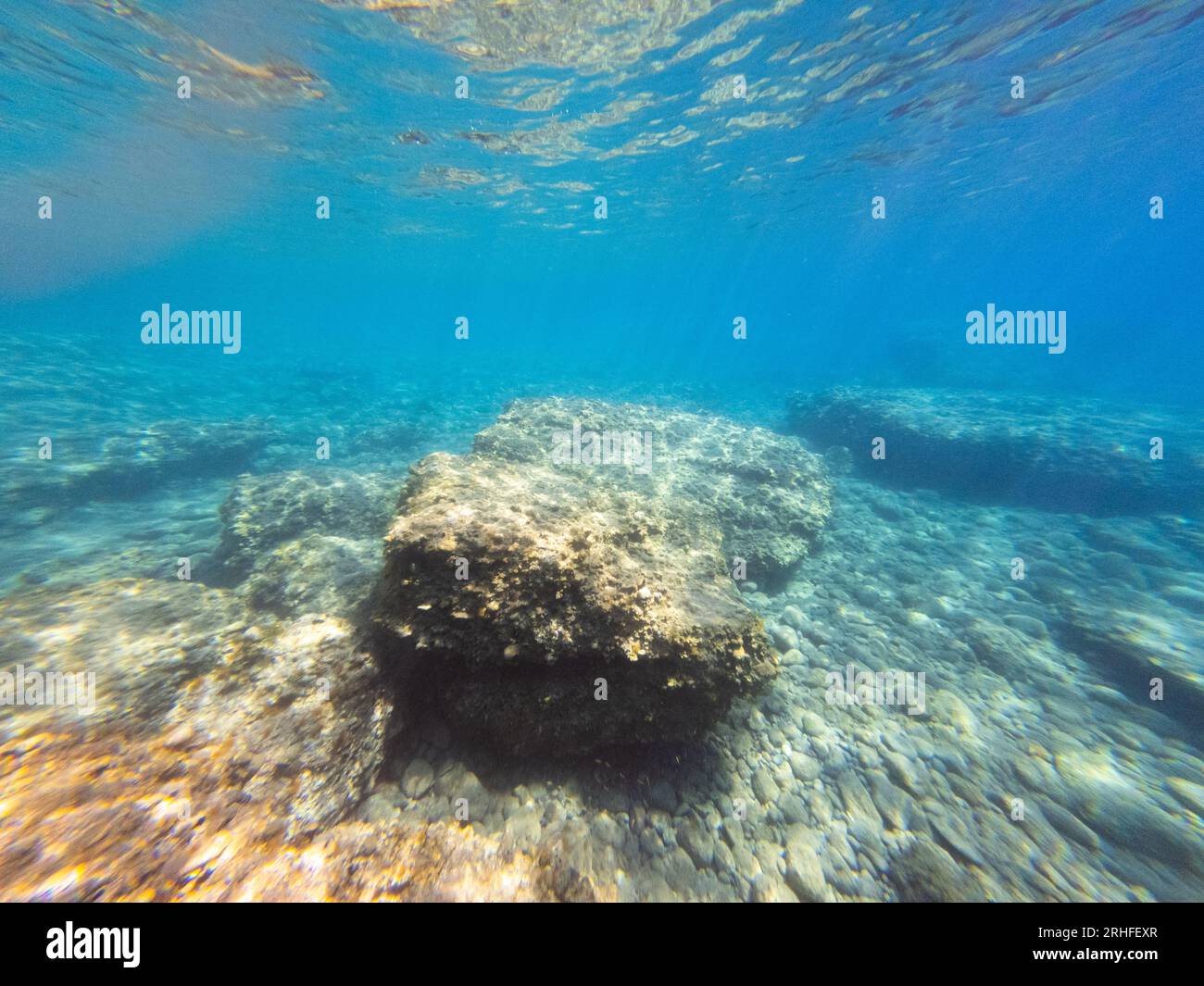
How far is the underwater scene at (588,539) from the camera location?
330 centimetres

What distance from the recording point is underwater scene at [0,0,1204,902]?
130 inches

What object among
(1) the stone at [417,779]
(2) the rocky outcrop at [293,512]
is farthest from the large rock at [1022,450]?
(1) the stone at [417,779]

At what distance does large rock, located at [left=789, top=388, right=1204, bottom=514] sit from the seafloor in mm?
2586

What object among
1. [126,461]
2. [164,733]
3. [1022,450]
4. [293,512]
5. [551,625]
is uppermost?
[1022,450]

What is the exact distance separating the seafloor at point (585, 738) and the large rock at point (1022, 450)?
259 centimetres

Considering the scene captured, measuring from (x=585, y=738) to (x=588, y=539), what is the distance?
169cm

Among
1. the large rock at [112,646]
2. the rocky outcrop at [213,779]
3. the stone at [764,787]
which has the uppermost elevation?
the large rock at [112,646]

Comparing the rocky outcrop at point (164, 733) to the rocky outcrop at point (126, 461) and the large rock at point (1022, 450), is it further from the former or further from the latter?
the large rock at point (1022, 450)

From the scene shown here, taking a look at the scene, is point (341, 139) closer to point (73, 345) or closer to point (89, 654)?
point (73, 345)

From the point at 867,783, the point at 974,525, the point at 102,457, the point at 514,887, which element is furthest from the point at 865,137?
the point at 102,457

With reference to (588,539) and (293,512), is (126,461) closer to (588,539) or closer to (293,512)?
(293,512)

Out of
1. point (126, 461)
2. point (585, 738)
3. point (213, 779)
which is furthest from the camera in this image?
point (126, 461)

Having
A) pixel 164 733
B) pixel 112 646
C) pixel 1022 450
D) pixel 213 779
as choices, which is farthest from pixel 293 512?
pixel 1022 450

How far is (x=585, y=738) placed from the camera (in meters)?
3.83
